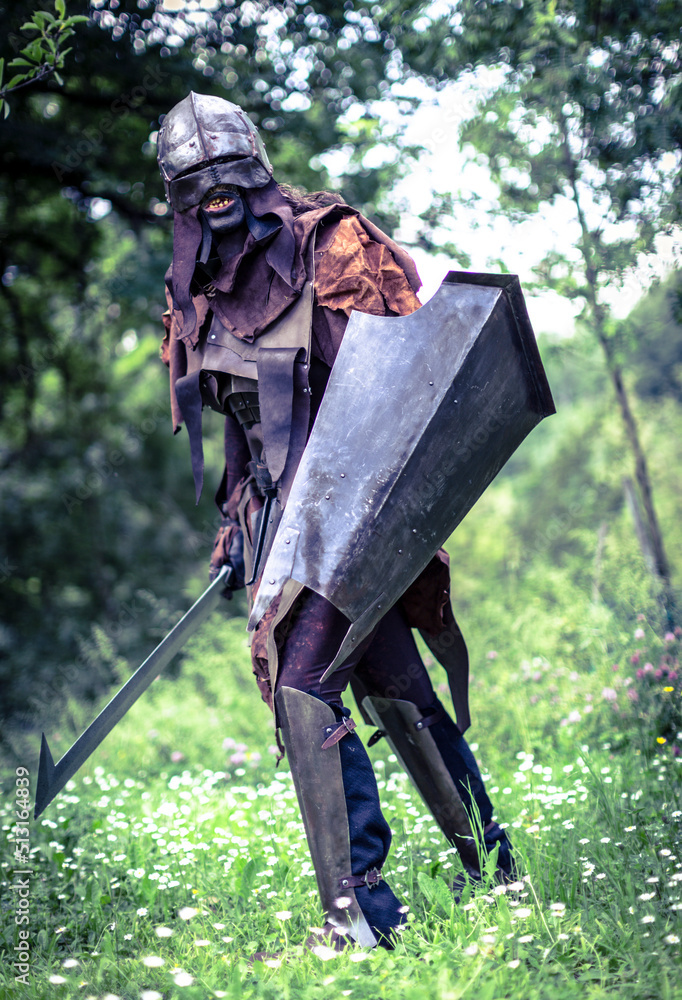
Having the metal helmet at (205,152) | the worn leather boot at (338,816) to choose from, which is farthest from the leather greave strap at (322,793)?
the metal helmet at (205,152)

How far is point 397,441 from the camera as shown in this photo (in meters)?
1.82

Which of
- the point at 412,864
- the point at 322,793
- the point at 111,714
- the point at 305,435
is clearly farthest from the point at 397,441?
the point at 412,864

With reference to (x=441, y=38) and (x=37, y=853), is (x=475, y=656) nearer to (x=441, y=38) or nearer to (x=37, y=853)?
(x=37, y=853)

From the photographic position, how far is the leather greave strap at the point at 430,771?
2105 mm

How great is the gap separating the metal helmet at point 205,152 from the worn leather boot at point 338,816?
1247mm

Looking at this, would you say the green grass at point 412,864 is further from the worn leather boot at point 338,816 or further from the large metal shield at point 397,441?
the large metal shield at point 397,441

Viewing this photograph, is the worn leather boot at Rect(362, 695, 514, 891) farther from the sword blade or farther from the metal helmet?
the metal helmet

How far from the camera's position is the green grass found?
1562 millimetres

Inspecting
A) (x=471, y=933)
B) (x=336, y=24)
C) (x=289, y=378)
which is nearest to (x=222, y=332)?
(x=289, y=378)

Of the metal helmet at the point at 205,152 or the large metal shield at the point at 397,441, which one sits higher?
the metal helmet at the point at 205,152

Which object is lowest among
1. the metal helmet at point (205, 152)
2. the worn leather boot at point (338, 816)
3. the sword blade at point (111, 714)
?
the worn leather boot at point (338, 816)

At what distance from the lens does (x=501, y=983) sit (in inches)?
57.6

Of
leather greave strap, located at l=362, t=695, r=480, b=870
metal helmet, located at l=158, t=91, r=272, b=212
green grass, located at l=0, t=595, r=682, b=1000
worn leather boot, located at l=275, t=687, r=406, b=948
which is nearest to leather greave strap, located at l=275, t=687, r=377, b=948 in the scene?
worn leather boot, located at l=275, t=687, r=406, b=948

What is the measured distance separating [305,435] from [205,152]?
75 cm
